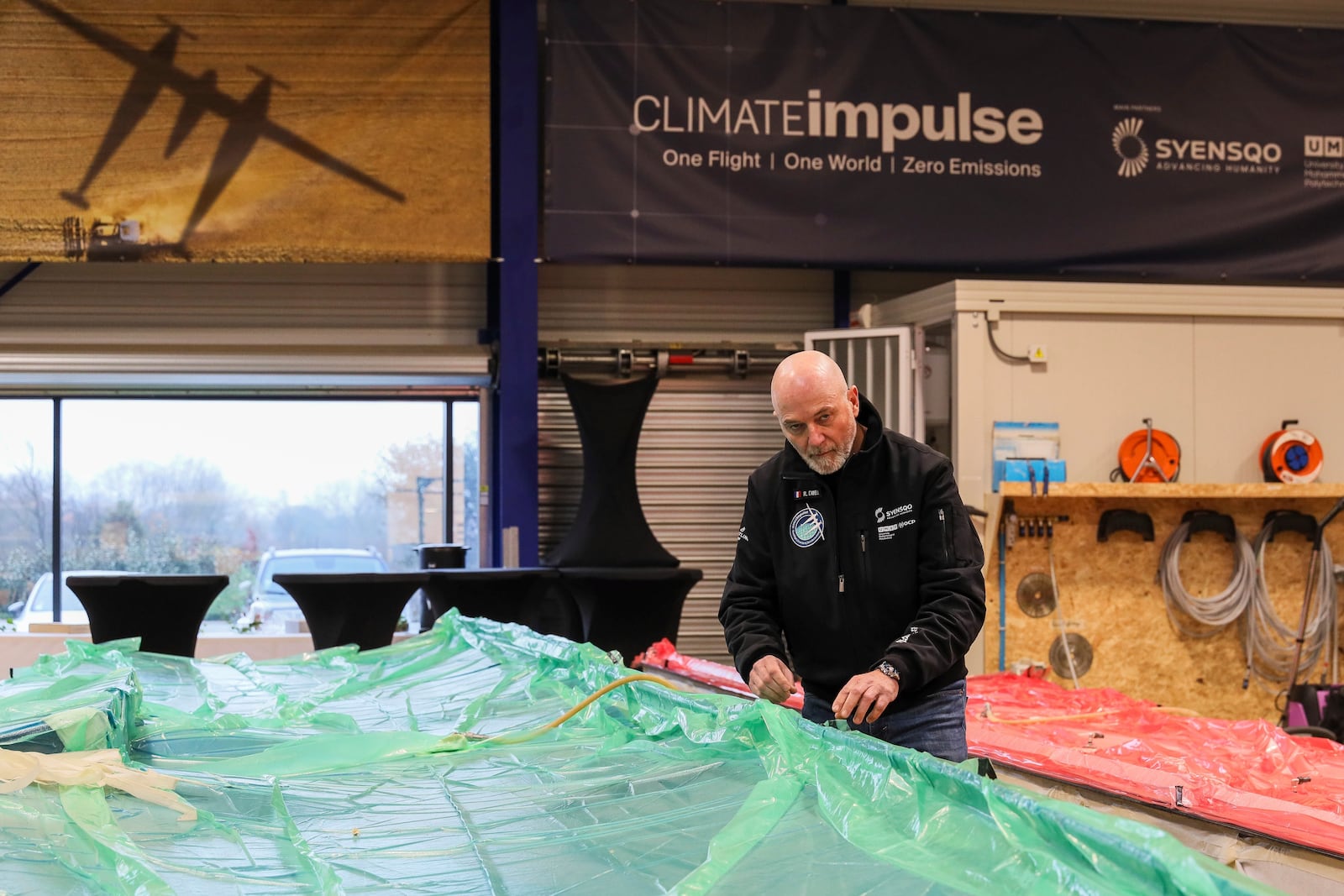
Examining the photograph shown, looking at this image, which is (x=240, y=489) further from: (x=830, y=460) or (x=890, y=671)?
(x=890, y=671)

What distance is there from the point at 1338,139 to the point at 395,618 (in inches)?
238

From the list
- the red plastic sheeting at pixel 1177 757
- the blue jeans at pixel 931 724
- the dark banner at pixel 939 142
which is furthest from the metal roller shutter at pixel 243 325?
the blue jeans at pixel 931 724

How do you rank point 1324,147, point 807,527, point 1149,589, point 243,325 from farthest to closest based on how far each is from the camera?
point 243,325 → point 1324,147 → point 1149,589 → point 807,527

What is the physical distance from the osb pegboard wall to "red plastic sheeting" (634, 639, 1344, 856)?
1.39 metres

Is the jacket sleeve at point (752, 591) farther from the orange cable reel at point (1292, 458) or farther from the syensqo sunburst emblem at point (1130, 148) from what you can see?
the syensqo sunburst emblem at point (1130, 148)

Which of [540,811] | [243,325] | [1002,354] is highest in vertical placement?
[243,325]

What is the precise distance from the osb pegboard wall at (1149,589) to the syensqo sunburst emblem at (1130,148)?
1.98m

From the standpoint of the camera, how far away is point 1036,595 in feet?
19.7

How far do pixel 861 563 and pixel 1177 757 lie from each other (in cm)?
160

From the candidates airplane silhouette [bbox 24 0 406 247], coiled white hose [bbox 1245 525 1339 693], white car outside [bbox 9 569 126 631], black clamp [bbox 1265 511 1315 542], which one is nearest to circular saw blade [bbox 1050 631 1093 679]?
coiled white hose [bbox 1245 525 1339 693]

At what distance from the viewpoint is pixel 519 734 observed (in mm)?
2395

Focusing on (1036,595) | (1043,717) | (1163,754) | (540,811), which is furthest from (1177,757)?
(1036,595)

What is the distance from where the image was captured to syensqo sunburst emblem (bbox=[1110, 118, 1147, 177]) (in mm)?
6773

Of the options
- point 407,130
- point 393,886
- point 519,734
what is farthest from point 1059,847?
point 407,130
